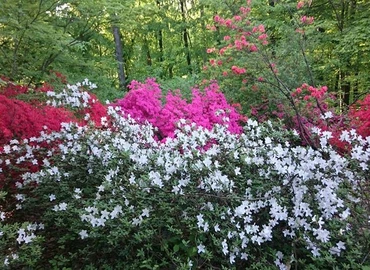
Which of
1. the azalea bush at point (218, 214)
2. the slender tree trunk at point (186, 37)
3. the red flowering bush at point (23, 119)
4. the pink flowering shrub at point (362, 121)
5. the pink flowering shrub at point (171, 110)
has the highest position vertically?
the slender tree trunk at point (186, 37)

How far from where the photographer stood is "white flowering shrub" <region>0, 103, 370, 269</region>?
2092 mm

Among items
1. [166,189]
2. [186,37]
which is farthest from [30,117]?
[186,37]

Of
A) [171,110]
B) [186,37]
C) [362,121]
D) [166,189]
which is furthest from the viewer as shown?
[186,37]

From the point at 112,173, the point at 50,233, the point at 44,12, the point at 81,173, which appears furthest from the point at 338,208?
the point at 44,12

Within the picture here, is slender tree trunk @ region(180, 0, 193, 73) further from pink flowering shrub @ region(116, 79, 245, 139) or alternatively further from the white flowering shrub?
the white flowering shrub

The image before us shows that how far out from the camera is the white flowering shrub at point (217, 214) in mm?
2092

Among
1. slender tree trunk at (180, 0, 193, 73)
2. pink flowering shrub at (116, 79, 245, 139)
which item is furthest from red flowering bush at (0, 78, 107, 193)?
slender tree trunk at (180, 0, 193, 73)

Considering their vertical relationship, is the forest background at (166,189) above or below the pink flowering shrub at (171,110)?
below

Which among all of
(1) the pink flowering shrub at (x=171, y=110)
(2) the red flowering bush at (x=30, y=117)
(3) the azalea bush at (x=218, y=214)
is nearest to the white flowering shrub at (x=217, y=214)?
(3) the azalea bush at (x=218, y=214)

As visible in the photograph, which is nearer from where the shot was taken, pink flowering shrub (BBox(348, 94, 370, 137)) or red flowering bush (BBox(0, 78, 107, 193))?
red flowering bush (BBox(0, 78, 107, 193))

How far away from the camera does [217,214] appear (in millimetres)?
2131

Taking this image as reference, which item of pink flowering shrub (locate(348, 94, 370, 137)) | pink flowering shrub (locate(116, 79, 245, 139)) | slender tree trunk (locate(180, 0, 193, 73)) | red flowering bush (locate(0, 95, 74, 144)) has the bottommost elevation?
pink flowering shrub (locate(348, 94, 370, 137))

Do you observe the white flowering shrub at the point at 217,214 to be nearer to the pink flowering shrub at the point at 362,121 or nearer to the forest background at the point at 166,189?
the forest background at the point at 166,189

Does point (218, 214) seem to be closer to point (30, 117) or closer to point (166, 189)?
point (166, 189)
